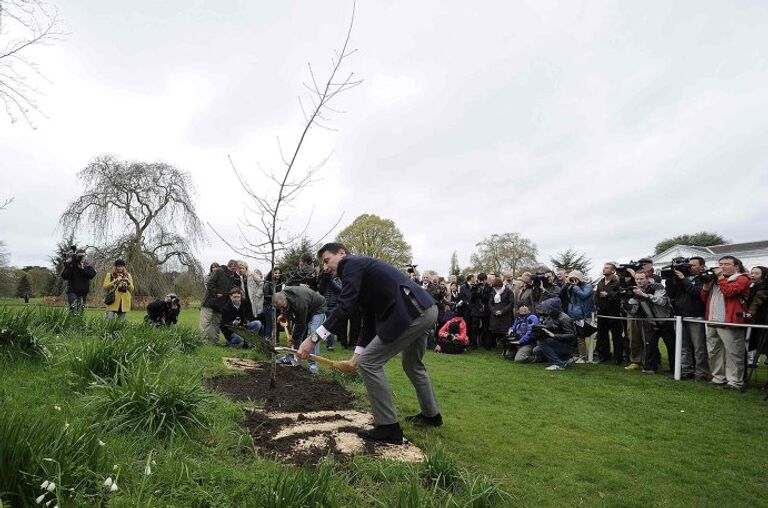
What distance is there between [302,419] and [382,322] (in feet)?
4.35

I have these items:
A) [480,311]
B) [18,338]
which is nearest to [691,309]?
[480,311]

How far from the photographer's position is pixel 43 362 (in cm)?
517

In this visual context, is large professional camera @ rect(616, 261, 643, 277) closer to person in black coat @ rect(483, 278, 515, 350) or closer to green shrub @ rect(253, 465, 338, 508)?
person in black coat @ rect(483, 278, 515, 350)

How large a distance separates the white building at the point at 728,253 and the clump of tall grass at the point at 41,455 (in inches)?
1389

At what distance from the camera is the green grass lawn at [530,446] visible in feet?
9.68

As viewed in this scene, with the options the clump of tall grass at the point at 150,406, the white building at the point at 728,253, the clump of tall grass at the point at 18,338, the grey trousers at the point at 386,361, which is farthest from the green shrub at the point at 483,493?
the white building at the point at 728,253

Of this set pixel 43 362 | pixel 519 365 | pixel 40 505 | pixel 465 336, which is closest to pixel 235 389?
pixel 43 362

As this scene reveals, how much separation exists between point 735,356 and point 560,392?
10.1 feet

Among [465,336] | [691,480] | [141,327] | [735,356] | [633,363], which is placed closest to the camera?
[691,480]

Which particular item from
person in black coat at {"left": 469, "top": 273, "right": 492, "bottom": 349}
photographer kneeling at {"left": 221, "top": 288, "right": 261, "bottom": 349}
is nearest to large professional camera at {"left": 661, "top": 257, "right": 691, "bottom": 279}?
person in black coat at {"left": 469, "top": 273, "right": 492, "bottom": 349}

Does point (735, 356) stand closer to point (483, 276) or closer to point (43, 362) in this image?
point (483, 276)

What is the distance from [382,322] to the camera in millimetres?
4504

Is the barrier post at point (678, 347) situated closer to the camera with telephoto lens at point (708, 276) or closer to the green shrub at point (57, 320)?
the camera with telephoto lens at point (708, 276)

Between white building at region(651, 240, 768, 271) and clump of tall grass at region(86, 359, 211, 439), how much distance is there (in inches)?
1348
